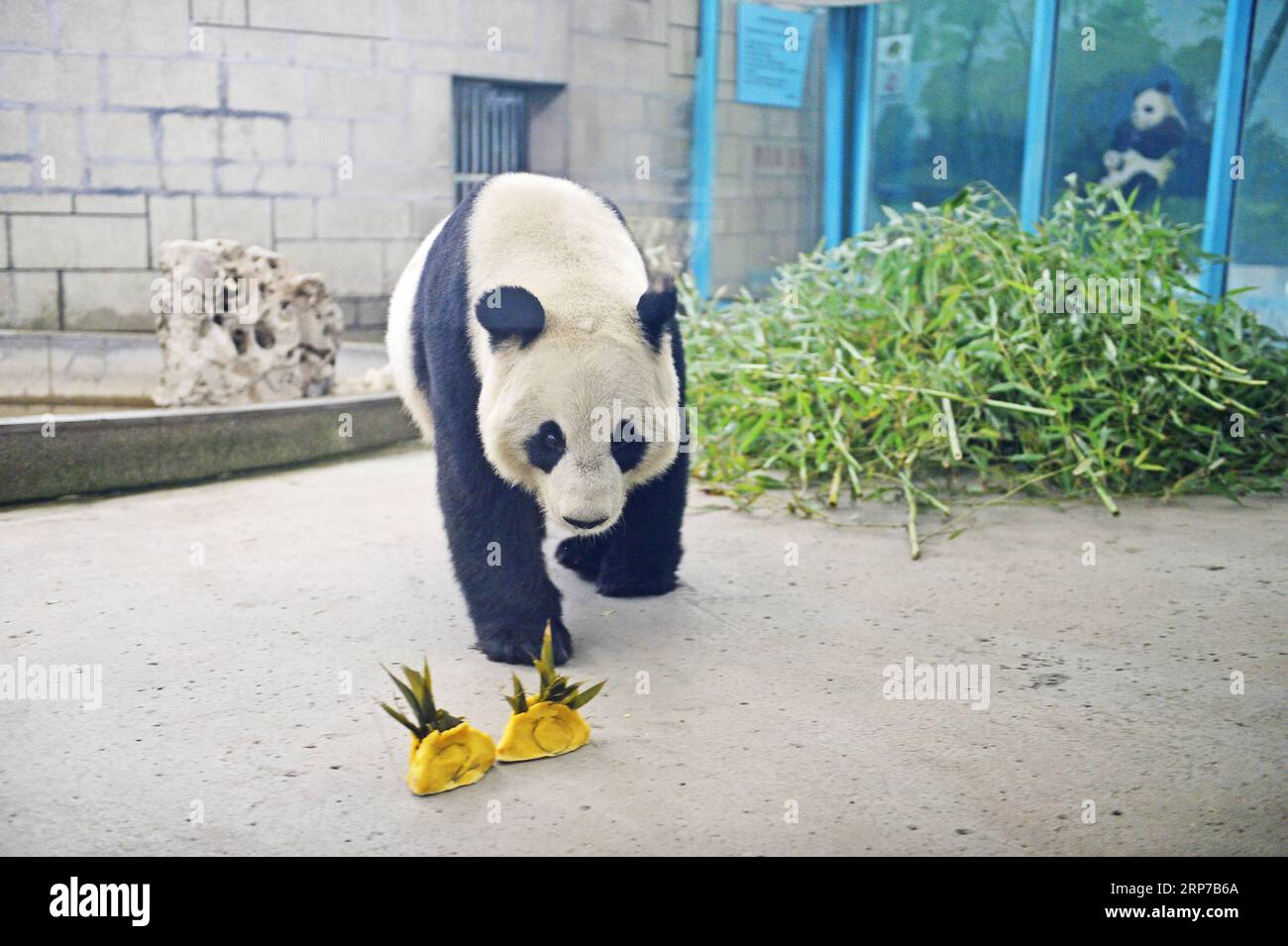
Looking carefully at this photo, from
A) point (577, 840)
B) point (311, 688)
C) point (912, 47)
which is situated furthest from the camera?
point (912, 47)

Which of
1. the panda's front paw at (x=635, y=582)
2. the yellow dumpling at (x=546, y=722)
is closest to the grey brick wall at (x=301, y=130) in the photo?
the panda's front paw at (x=635, y=582)

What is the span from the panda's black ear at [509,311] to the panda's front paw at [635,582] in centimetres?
124

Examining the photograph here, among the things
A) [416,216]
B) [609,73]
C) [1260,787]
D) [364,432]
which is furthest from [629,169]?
[1260,787]

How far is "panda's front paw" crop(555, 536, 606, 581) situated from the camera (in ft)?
13.8

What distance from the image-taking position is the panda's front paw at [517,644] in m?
3.27

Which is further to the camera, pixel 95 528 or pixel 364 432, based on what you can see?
pixel 364 432

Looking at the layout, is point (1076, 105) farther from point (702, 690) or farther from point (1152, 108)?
A: point (702, 690)

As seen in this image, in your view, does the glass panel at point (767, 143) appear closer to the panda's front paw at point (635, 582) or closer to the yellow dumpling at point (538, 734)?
the panda's front paw at point (635, 582)

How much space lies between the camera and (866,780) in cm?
255

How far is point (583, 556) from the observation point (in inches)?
169

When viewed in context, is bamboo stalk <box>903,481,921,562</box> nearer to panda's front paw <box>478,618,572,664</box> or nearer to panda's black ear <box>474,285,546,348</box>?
panda's front paw <box>478,618,572,664</box>

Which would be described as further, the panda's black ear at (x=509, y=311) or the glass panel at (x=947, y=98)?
the glass panel at (x=947, y=98)

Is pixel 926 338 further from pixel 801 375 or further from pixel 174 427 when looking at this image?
pixel 174 427

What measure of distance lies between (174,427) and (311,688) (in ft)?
8.86
